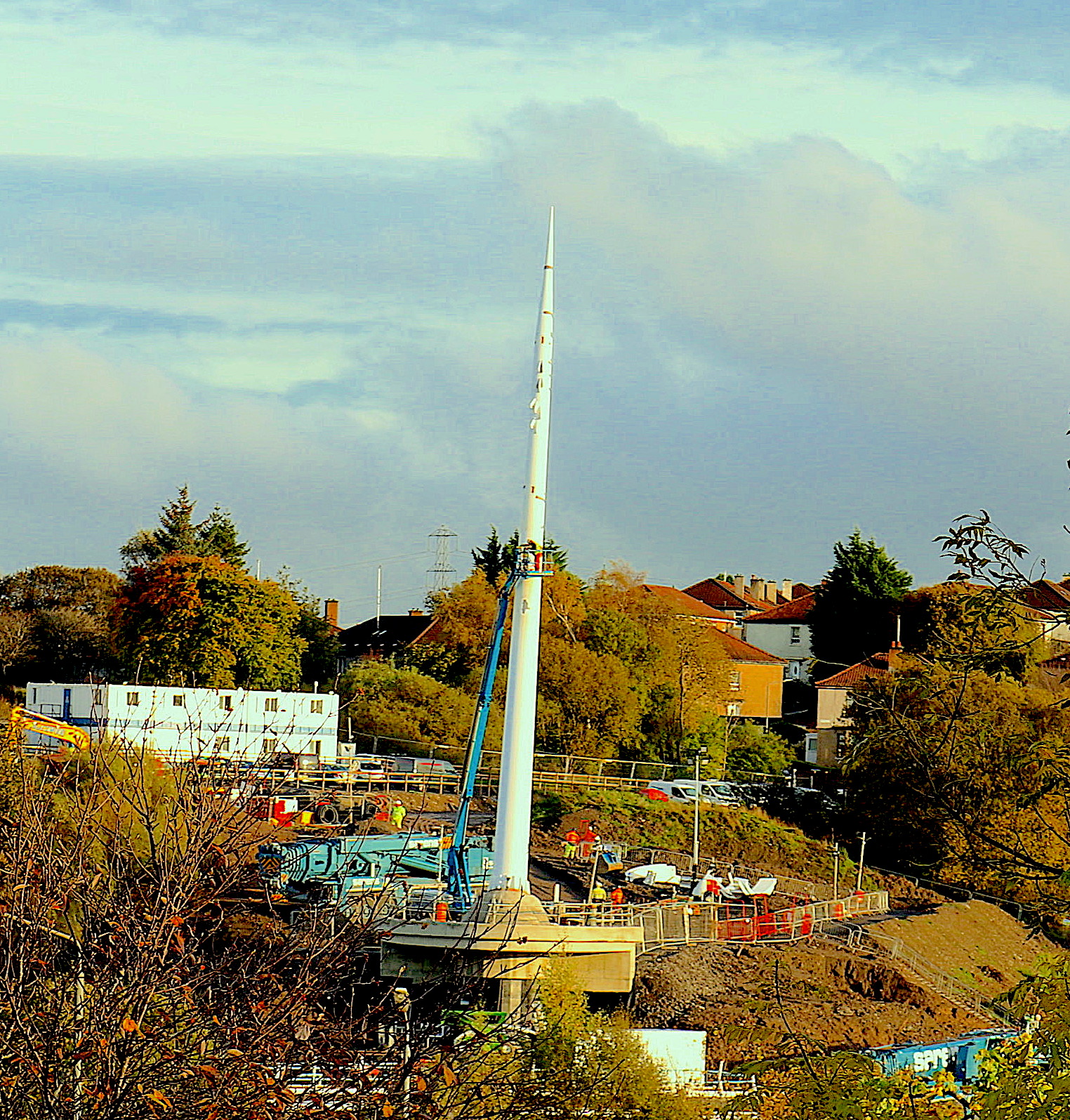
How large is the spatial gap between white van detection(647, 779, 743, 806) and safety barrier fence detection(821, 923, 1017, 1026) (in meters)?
13.3

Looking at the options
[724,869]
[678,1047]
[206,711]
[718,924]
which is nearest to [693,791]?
[724,869]

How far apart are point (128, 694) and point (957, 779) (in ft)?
139

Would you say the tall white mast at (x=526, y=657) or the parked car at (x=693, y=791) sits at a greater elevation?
the tall white mast at (x=526, y=657)

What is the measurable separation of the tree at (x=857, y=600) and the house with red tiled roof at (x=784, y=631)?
9.21 meters

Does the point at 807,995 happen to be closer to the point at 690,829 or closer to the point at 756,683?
the point at 690,829

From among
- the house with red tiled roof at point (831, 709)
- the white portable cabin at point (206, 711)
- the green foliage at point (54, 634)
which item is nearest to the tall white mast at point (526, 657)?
the white portable cabin at point (206, 711)

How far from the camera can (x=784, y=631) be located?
87625 mm

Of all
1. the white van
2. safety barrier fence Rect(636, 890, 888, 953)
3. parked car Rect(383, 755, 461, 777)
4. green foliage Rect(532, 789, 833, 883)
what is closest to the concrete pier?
safety barrier fence Rect(636, 890, 888, 953)

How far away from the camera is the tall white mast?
29.3 meters

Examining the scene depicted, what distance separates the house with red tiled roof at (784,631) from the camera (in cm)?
8712

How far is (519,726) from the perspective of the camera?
29.4m

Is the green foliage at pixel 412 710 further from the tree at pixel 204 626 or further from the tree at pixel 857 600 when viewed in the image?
the tree at pixel 857 600

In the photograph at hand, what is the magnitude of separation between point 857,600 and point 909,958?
39.2 m

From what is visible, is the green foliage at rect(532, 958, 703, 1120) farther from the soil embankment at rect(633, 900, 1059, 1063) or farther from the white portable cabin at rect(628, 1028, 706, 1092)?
the soil embankment at rect(633, 900, 1059, 1063)
